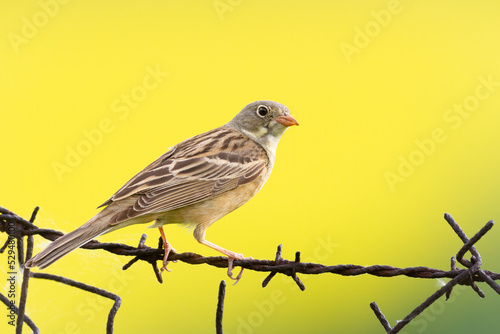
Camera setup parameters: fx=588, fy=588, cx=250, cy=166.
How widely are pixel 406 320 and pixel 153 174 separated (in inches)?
118

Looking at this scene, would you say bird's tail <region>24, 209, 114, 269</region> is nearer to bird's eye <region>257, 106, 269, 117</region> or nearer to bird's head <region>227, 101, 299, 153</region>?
bird's head <region>227, 101, 299, 153</region>

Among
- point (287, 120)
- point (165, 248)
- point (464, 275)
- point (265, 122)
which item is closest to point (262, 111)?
point (265, 122)

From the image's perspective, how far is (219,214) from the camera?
560cm

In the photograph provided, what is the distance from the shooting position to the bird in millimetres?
4824

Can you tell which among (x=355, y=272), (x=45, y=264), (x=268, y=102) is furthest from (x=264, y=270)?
(x=268, y=102)

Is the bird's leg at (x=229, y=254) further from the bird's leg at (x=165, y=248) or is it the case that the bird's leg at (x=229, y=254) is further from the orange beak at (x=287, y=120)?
the orange beak at (x=287, y=120)

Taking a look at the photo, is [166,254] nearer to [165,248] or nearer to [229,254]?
[165,248]

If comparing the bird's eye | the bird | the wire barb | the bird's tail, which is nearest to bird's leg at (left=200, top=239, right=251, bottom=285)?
the bird

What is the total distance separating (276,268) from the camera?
385 cm

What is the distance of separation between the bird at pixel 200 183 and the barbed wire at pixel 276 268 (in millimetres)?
185

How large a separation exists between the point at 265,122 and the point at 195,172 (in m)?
1.21

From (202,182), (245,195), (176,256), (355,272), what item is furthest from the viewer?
(245,195)

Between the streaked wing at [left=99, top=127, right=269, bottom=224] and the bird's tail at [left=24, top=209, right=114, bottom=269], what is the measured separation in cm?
16

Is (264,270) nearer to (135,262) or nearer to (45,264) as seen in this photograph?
(135,262)
